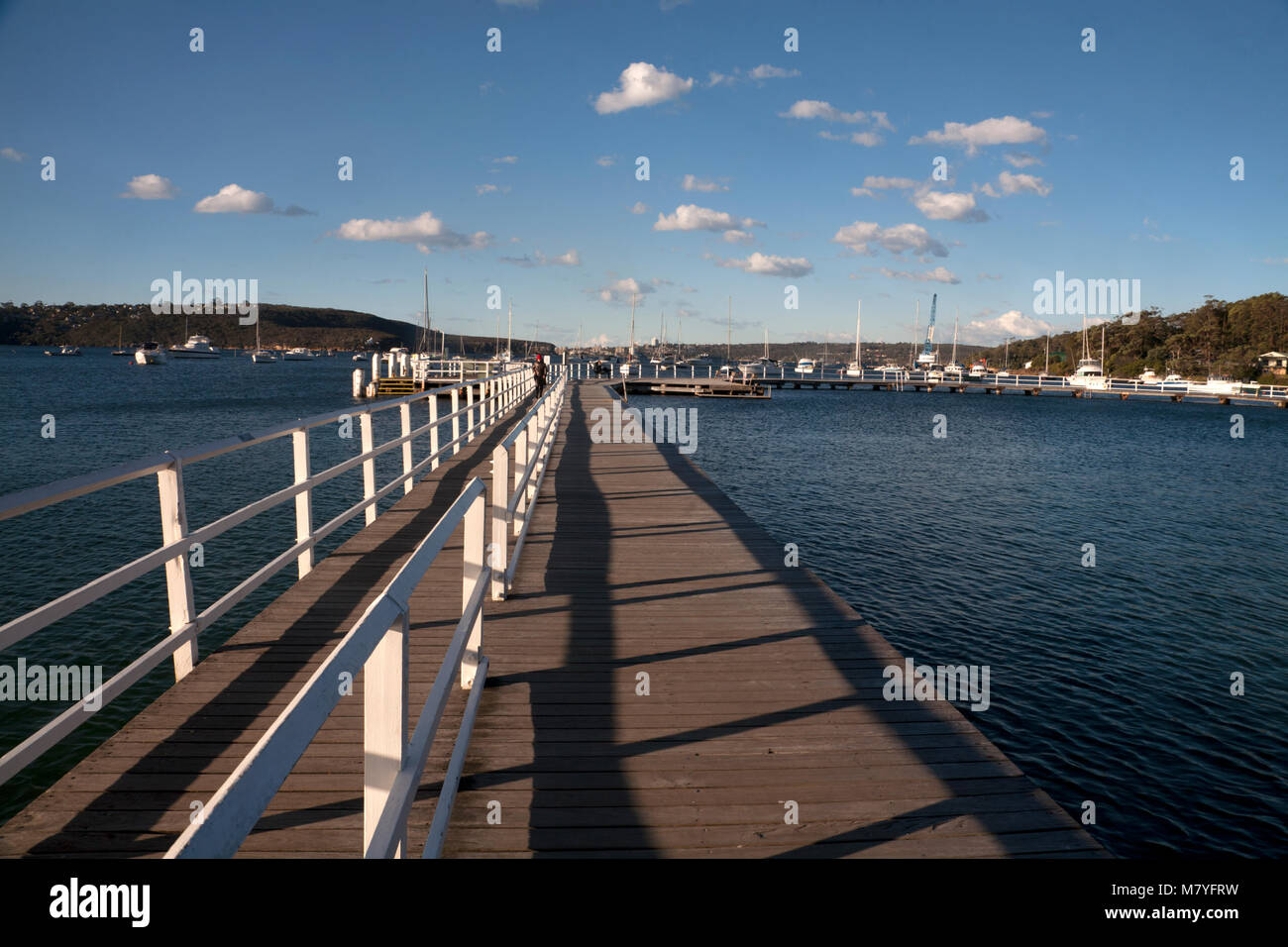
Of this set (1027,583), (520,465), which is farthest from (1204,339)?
(520,465)

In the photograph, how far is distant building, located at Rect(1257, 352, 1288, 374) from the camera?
90688mm

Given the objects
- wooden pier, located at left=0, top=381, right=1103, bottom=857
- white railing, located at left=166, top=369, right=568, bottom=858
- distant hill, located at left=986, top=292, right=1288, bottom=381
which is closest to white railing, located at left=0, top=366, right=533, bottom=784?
wooden pier, located at left=0, top=381, right=1103, bottom=857

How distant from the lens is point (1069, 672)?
988 centimetres

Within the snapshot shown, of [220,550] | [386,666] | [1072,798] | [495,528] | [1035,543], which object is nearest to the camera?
[386,666]

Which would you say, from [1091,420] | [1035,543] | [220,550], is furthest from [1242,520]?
[1091,420]

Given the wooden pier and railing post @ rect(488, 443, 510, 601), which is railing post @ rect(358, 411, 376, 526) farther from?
railing post @ rect(488, 443, 510, 601)

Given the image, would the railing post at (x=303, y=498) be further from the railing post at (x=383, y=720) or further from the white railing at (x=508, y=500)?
the railing post at (x=383, y=720)

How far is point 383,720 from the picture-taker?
72.7 inches

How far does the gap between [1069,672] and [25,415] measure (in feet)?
174

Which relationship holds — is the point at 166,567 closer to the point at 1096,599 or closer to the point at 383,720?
the point at 383,720

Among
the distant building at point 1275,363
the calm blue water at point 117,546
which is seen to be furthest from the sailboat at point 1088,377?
the calm blue water at point 117,546
